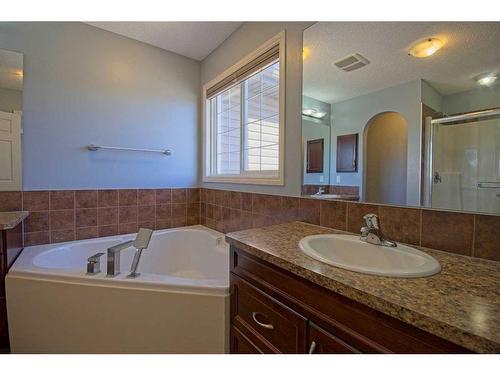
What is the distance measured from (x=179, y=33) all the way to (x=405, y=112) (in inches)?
77.6

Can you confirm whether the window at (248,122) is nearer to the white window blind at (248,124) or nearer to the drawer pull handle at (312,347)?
the white window blind at (248,124)

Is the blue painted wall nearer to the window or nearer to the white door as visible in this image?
the white door

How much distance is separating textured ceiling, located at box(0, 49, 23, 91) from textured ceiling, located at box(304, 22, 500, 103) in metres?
2.06

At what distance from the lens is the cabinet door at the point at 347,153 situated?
51.8 inches

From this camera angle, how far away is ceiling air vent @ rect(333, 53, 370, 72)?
122 cm

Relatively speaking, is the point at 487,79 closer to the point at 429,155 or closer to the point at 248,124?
the point at 429,155

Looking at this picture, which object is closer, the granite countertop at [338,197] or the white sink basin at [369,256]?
the white sink basin at [369,256]

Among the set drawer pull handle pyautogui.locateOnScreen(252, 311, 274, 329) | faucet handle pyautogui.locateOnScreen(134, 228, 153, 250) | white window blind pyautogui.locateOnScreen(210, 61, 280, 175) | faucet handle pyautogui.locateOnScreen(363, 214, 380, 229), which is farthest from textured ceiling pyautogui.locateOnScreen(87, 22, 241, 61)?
drawer pull handle pyautogui.locateOnScreen(252, 311, 274, 329)

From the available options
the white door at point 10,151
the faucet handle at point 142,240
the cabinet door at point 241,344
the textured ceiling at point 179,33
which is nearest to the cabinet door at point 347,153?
the cabinet door at point 241,344

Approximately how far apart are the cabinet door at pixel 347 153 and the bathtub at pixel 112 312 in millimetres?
938

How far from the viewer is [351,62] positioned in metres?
1.26
